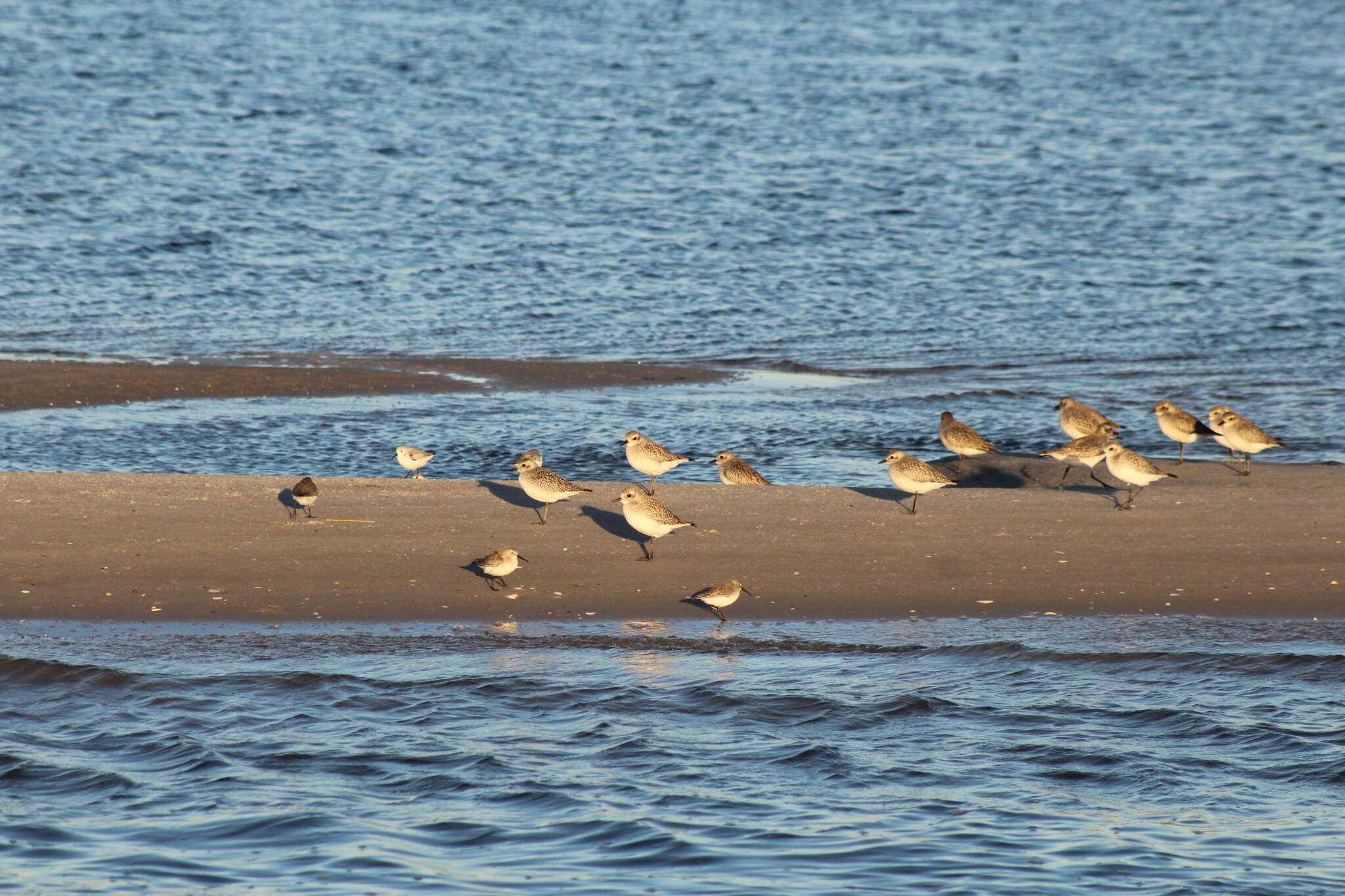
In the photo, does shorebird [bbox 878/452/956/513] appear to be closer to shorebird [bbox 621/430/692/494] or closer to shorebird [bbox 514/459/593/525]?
shorebird [bbox 621/430/692/494]

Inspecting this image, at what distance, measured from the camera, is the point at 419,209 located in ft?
104

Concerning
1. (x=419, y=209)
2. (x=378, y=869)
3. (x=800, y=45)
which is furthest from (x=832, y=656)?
(x=800, y=45)

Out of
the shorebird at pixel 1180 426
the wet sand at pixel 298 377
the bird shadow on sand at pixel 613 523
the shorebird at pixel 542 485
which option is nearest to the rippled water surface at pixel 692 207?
the wet sand at pixel 298 377

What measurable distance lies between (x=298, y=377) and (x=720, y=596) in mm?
11055

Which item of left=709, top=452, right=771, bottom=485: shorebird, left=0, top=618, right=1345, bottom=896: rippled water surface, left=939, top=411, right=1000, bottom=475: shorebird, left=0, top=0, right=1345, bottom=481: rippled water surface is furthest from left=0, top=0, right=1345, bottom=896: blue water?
left=939, top=411, right=1000, bottom=475: shorebird

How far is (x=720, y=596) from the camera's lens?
9133 millimetres

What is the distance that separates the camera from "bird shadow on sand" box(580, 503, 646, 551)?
35.6ft

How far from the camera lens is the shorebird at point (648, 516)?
1011cm

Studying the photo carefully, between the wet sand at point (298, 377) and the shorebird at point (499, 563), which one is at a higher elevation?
the shorebird at point (499, 563)

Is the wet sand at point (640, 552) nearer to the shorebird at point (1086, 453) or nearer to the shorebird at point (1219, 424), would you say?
the shorebird at point (1086, 453)

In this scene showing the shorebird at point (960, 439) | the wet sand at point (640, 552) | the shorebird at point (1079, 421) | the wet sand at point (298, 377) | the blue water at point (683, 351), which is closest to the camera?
Result: the blue water at point (683, 351)

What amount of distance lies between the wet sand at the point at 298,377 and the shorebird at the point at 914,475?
8353mm

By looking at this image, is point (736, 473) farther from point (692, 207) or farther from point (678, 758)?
point (692, 207)

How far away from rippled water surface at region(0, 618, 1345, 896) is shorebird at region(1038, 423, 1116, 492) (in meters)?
3.68
